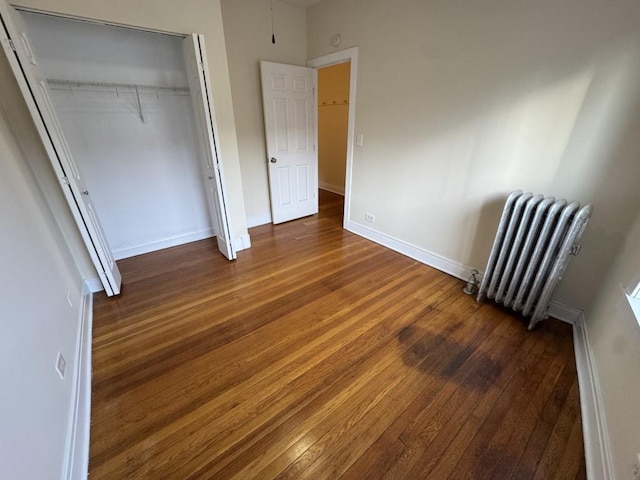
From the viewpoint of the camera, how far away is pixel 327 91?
5250 millimetres

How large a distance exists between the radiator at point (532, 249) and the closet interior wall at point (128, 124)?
3.26 m

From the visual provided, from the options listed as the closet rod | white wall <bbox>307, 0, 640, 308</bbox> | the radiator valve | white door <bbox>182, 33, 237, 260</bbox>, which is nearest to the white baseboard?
white door <bbox>182, 33, 237, 260</bbox>

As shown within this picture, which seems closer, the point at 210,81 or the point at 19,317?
the point at 19,317

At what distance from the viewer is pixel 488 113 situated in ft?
7.14

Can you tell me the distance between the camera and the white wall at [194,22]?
73.3 inches

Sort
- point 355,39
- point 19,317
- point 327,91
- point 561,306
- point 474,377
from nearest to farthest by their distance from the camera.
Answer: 1. point 19,317
2. point 474,377
3. point 561,306
4. point 355,39
5. point 327,91

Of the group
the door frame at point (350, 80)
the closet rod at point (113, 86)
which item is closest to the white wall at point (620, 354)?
the door frame at point (350, 80)

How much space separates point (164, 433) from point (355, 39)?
3.72 metres

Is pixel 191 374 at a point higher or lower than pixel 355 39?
lower

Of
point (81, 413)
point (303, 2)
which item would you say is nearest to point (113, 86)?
point (303, 2)

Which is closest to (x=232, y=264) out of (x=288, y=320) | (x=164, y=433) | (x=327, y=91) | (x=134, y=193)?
(x=288, y=320)

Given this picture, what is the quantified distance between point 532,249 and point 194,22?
3.26 metres

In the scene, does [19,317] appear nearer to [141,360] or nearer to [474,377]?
[141,360]

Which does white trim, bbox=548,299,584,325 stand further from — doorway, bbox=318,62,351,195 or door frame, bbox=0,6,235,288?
doorway, bbox=318,62,351,195
